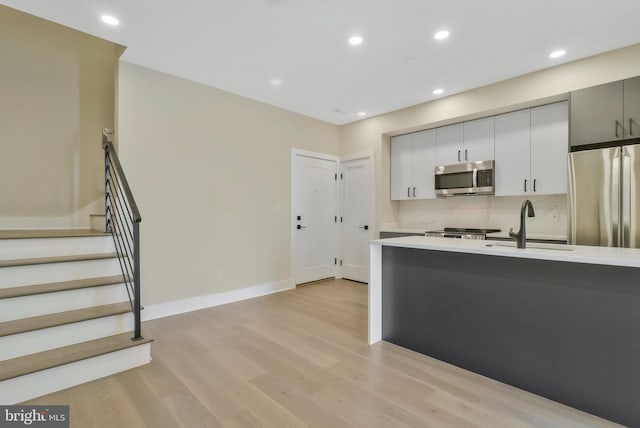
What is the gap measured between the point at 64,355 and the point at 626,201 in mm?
4773

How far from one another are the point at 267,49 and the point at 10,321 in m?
3.05

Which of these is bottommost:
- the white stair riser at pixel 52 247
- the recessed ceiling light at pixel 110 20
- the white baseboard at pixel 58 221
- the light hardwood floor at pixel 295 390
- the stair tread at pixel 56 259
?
the light hardwood floor at pixel 295 390

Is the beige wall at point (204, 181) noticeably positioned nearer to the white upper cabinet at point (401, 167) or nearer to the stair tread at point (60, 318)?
the stair tread at point (60, 318)

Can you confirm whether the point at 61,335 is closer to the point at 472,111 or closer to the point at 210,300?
the point at 210,300

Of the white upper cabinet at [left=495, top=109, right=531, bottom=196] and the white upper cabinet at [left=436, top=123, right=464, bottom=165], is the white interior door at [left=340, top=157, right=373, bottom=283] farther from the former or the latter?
the white upper cabinet at [left=495, top=109, right=531, bottom=196]

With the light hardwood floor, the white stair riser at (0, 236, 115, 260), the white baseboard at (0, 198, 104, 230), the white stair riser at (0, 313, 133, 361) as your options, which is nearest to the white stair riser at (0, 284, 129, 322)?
the white stair riser at (0, 313, 133, 361)

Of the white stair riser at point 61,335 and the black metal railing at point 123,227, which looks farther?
the black metal railing at point 123,227

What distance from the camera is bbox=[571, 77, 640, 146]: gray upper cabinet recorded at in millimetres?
2844

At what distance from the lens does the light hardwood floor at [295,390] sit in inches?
69.0

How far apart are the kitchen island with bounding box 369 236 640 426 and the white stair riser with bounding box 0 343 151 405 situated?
1.93 meters

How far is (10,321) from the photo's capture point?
2.21 meters

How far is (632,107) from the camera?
2842 mm

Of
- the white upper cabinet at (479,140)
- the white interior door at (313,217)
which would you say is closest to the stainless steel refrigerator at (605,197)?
the white upper cabinet at (479,140)

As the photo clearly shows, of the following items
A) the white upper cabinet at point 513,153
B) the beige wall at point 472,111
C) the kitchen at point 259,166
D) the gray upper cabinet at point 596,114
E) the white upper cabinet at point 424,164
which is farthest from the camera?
the white upper cabinet at point 424,164
